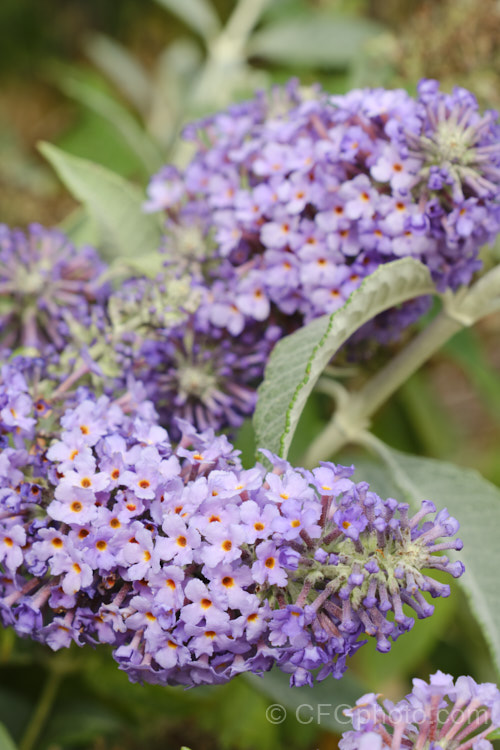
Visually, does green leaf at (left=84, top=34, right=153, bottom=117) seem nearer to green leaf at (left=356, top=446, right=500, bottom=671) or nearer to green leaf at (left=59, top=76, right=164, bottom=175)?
green leaf at (left=59, top=76, right=164, bottom=175)

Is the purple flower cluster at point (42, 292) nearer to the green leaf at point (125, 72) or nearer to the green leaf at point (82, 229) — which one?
the green leaf at point (82, 229)

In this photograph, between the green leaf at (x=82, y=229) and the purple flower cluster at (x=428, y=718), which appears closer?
the purple flower cluster at (x=428, y=718)

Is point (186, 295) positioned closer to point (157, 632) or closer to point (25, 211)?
point (157, 632)

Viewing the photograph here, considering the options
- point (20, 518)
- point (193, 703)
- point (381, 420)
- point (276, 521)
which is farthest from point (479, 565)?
point (381, 420)

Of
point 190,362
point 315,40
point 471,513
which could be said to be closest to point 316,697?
point 471,513

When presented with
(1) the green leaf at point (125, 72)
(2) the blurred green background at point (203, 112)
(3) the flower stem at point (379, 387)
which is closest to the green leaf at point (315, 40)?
(2) the blurred green background at point (203, 112)
